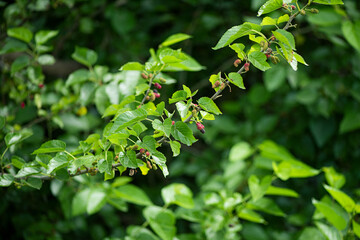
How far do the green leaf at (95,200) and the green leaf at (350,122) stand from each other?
3.41 feet

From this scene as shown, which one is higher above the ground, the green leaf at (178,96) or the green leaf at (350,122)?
the green leaf at (178,96)

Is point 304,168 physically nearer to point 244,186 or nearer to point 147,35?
point 244,186

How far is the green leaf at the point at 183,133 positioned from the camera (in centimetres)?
69

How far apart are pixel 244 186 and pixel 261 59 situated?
0.85 meters

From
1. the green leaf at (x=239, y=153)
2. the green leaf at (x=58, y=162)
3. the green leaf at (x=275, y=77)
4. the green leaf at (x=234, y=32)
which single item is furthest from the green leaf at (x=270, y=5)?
the green leaf at (x=275, y=77)

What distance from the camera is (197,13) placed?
1934 mm

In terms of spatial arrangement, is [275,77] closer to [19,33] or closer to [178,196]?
[178,196]

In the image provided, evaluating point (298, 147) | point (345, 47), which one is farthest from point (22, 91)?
point (345, 47)

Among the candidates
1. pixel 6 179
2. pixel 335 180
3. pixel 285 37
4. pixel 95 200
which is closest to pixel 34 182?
pixel 6 179

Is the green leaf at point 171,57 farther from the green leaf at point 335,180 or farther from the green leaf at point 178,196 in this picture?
the green leaf at point 335,180

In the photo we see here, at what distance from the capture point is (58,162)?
Result: 2.42ft

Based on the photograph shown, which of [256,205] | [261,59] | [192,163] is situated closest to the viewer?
[261,59]

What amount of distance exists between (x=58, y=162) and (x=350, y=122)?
128 centimetres

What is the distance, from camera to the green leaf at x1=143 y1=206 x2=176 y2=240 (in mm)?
1024
